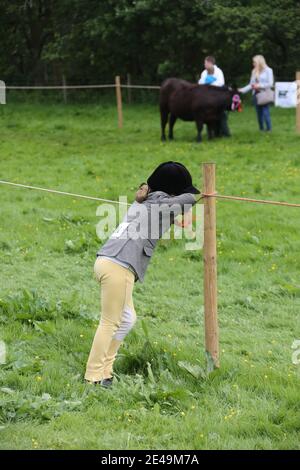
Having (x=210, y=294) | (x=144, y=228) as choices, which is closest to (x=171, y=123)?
(x=210, y=294)

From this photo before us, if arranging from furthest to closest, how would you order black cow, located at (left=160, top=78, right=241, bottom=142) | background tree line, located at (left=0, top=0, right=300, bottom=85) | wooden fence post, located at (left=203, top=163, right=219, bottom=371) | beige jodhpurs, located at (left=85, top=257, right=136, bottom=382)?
background tree line, located at (left=0, top=0, right=300, bottom=85)
black cow, located at (left=160, top=78, right=241, bottom=142)
wooden fence post, located at (left=203, top=163, right=219, bottom=371)
beige jodhpurs, located at (left=85, top=257, right=136, bottom=382)

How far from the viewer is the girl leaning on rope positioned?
5453mm

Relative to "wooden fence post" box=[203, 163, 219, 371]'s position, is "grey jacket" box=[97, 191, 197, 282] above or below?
above

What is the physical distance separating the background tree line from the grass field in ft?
24.6

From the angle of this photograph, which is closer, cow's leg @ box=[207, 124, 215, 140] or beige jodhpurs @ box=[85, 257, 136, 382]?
beige jodhpurs @ box=[85, 257, 136, 382]

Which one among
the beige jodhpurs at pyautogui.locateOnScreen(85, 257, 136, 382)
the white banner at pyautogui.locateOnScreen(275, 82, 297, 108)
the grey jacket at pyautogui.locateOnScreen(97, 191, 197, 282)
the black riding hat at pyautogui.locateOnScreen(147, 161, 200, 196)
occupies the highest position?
the black riding hat at pyautogui.locateOnScreen(147, 161, 200, 196)

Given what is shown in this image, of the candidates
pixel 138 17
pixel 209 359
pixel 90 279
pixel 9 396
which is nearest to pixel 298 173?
pixel 90 279

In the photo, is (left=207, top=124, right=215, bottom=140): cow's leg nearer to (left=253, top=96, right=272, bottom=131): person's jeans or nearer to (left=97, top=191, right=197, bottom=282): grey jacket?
(left=253, top=96, right=272, bottom=131): person's jeans

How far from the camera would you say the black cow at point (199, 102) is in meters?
16.5

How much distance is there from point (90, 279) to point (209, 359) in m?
3.08

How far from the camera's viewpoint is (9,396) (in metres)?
5.24

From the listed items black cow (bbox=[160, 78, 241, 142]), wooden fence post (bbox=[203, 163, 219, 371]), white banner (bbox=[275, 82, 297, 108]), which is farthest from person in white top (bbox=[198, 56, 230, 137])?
wooden fence post (bbox=[203, 163, 219, 371])

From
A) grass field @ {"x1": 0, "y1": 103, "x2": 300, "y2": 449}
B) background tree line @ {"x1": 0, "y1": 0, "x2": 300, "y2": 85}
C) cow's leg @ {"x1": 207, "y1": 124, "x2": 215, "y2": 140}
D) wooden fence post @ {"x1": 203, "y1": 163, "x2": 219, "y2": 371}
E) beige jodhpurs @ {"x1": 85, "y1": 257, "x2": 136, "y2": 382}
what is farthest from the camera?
background tree line @ {"x1": 0, "y1": 0, "x2": 300, "y2": 85}

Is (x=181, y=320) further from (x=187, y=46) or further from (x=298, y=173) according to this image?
(x=187, y=46)
